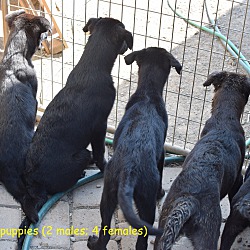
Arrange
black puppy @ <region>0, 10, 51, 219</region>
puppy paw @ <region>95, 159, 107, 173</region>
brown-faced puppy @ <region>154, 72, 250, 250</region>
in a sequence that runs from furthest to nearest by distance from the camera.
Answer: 1. puppy paw @ <region>95, 159, 107, 173</region>
2. black puppy @ <region>0, 10, 51, 219</region>
3. brown-faced puppy @ <region>154, 72, 250, 250</region>

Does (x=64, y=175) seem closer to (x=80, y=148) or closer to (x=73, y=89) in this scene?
(x=80, y=148)

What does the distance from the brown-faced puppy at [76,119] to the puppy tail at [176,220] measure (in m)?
1.26

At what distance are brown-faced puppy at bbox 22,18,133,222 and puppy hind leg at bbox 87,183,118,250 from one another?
667 mm

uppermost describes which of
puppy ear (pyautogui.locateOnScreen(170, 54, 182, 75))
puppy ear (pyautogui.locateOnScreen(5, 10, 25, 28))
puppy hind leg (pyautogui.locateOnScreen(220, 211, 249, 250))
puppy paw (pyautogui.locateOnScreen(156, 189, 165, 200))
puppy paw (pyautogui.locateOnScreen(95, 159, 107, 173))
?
puppy ear (pyautogui.locateOnScreen(5, 10, 25, 28))

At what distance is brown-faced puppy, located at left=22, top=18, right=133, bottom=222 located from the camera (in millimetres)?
4625

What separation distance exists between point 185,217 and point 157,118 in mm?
922

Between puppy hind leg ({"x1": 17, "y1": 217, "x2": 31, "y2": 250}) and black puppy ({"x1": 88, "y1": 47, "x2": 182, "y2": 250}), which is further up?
black puppy ({"x1": 88, "y1": 47, "x2": 182, "y2": 250})

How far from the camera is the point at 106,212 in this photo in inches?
159

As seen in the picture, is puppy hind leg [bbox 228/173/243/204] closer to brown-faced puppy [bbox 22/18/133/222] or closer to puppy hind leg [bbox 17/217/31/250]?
brown-faced puppy [bbox 22/18/133/222]

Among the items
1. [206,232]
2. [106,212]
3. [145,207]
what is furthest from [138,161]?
[206,232]

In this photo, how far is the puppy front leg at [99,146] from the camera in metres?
4.82

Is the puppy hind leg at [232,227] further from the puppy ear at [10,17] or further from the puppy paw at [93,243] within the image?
the puppy ear at [10,17]

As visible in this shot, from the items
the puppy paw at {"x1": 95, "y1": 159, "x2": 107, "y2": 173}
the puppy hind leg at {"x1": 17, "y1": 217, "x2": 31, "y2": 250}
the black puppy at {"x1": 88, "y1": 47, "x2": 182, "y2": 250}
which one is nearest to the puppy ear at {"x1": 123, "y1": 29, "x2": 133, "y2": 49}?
the black puppy at {"x1": 88, "y1": 47, "x2": 182, "y2": 250}

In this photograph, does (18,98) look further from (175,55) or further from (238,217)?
(175,55)
